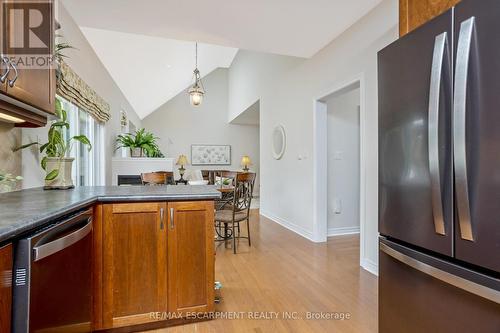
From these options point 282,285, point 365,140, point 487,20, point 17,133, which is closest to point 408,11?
point 487,20

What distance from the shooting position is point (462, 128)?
34.5 inches

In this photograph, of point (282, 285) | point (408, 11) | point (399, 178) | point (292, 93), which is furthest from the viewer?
point (292, 93)

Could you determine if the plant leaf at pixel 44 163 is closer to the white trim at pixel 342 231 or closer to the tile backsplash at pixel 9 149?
the tile backsplash at pixel 9 149

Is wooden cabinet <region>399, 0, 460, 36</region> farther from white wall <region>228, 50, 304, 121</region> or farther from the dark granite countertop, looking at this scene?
white wall <region>228, 50, 304, 121</region>

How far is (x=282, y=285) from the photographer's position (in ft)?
7.86

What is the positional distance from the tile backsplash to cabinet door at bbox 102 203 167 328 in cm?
65

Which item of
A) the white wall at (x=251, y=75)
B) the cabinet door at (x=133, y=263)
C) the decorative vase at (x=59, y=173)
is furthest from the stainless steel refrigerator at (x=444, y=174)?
the white wall at (x=251, y=75)

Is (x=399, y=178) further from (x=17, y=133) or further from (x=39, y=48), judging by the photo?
(x=17, y=133)

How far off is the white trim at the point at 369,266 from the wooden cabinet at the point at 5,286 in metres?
2.70

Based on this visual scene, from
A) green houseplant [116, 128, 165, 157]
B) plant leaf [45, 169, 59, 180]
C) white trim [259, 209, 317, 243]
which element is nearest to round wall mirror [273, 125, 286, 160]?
white trim [259, 209, 317, 243]

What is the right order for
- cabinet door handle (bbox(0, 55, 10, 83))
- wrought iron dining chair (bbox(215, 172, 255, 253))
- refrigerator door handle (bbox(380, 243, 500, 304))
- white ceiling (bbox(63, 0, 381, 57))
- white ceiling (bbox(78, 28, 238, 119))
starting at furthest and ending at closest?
white ceiling (bbox(78, 28, 238, 119))
wrought iron dining chair (bbox(215, 172, 255, 253))
white ceiling (bbox(63, 0, 381, 57))
cabinet door handle (bbox(0, 55, 10, 83))
refrigerator door handle (bbox(380, 243, 500, 304))

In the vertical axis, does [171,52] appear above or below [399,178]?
above

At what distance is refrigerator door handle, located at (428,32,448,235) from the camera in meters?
0.95

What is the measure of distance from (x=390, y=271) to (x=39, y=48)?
6.52 ft
